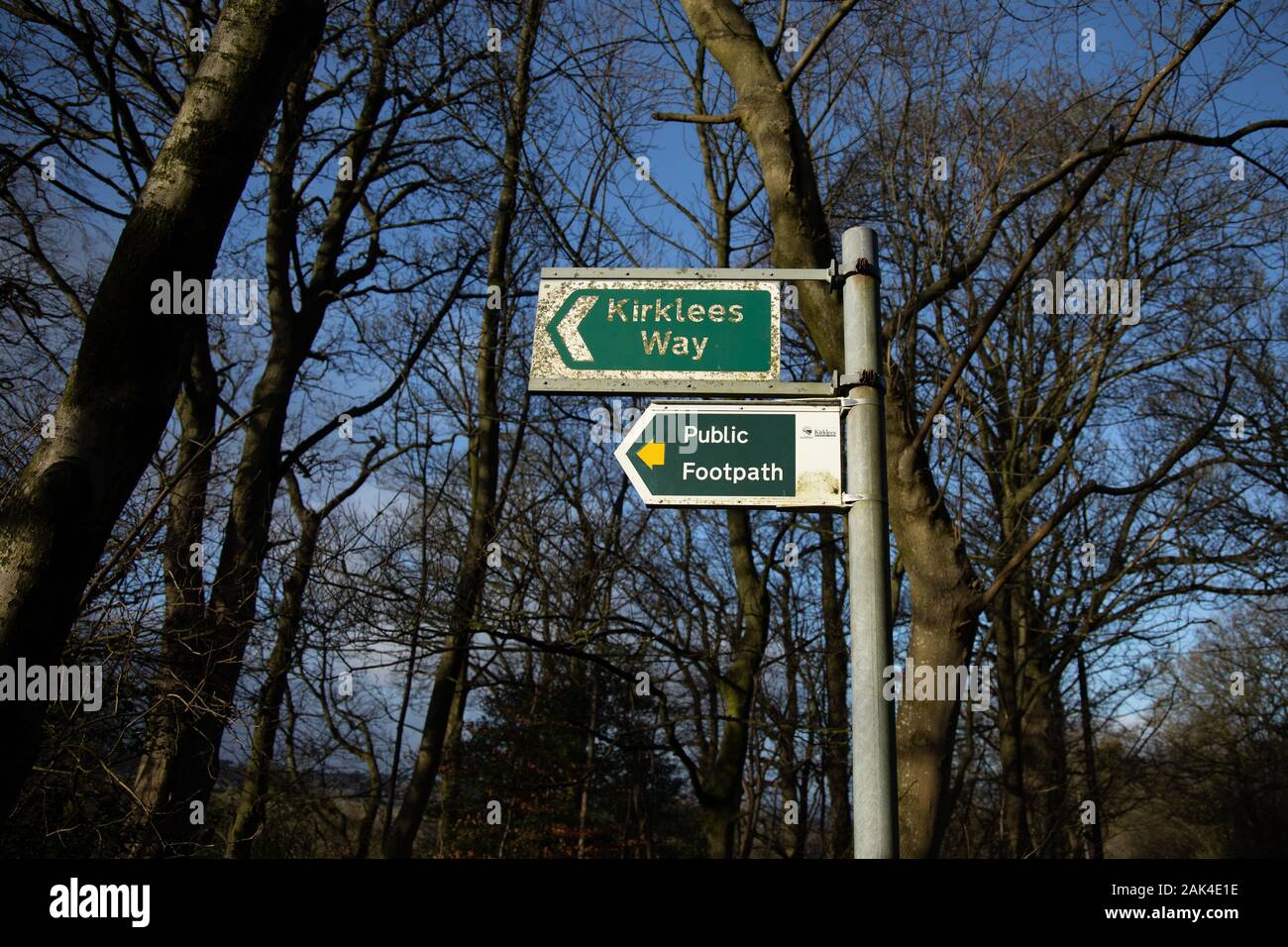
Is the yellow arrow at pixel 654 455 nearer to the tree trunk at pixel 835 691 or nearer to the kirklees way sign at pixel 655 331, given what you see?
the kirklees way sign at pixel 655 331

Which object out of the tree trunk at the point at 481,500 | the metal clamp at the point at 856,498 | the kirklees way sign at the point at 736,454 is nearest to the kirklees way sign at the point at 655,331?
the kirklees way sign at the point at 736,454

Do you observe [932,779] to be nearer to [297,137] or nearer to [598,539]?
[598,539]

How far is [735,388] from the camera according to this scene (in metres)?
3.09

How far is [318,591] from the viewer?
8.98 m

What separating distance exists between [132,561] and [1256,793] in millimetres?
20900

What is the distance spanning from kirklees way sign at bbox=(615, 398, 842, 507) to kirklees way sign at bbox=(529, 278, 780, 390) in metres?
0.14

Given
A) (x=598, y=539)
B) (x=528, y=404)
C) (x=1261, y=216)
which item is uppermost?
(x=1261, y=216)

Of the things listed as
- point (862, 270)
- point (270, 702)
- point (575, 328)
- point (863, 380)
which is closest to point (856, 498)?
point (863, 380)

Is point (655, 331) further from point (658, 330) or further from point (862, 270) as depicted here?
point (862, 270)

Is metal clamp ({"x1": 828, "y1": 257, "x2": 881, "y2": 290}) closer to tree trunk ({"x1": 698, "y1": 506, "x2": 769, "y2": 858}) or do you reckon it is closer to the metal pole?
the metal pole

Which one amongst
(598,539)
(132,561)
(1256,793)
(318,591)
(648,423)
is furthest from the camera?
(1256,793)

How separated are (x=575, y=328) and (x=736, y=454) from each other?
2.07 ft
